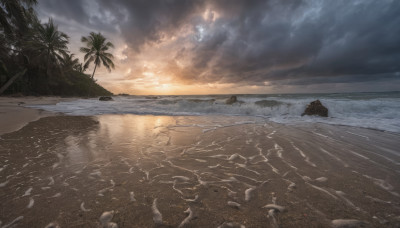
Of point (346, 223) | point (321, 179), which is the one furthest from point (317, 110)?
point (346, 223)

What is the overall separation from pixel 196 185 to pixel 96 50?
33.1 metres

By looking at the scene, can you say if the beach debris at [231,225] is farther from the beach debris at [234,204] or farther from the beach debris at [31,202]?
the beach debris at [31,202]

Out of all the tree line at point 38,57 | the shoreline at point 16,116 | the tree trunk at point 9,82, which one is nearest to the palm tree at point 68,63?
the tree line at point 38,57

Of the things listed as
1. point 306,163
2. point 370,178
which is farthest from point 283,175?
point 370,178

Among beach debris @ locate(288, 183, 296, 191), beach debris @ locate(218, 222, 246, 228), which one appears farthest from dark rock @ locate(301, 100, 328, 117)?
beach debris @ locate(218, 222, 246, 228)

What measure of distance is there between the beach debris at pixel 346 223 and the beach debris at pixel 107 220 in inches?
79.3

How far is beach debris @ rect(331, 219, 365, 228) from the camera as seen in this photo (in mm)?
1439

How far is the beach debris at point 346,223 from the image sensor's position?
144cm

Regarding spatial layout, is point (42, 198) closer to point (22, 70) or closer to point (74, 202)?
point (74, 202)

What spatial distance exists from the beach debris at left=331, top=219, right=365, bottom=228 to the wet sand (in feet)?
0.04

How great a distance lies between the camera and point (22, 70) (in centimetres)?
2075

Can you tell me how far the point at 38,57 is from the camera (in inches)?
890

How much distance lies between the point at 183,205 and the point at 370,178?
108 inches

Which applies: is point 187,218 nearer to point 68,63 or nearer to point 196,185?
point 196,185
